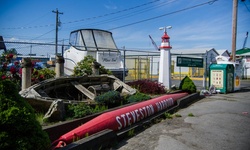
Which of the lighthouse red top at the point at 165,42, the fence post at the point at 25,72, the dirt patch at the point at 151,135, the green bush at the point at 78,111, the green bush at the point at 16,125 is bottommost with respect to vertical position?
the dirt patch at the point at 151,135

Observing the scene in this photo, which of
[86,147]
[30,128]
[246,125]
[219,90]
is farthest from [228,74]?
[30,128]

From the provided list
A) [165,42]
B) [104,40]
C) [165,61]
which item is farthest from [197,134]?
[104,40]

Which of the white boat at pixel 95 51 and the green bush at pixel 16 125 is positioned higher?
the white boat at pixel 95 51

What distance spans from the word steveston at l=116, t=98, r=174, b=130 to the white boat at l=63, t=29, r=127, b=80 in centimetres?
583

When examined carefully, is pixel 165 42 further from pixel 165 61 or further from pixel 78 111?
pixel 78 111

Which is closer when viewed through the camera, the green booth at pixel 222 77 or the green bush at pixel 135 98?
the green bush at pixel 135 98

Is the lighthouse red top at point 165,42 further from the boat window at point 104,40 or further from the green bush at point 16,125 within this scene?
the green bush at point 16,125

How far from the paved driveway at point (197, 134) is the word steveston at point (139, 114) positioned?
1.20 ft

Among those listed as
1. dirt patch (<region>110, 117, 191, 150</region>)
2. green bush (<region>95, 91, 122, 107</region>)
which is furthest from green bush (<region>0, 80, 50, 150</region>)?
green bush (<region>95, 91, 122, 107</region>)

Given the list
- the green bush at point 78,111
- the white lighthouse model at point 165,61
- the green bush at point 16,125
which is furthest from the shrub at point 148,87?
the green bush at point 16,125

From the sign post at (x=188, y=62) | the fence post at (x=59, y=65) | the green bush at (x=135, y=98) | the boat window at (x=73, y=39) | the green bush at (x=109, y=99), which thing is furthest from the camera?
the boat window at (x=73, y=39)

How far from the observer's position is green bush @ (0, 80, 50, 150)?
244 centimetres

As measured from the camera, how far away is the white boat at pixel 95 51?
12.0 m

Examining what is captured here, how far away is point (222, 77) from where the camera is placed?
480 inches
